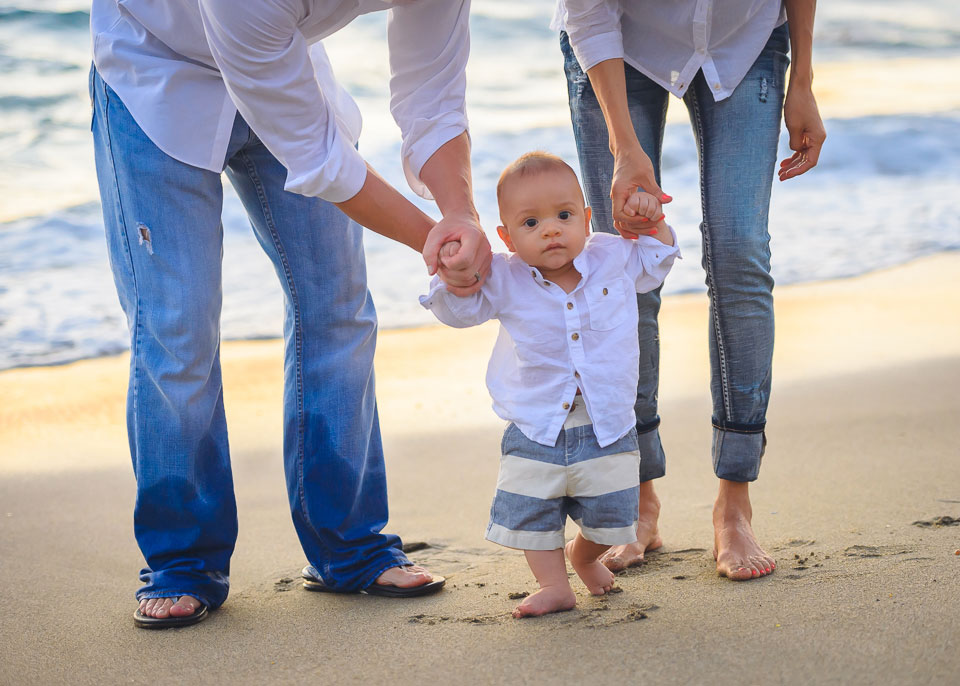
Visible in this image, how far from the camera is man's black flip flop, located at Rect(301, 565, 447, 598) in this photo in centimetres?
238

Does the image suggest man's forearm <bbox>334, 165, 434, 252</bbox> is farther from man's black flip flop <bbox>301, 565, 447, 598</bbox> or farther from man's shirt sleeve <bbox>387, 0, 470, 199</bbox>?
man's black flip flop <bbox>301, 565, 447, 598</bbox>

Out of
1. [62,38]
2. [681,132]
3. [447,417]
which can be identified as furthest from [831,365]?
[62,38]

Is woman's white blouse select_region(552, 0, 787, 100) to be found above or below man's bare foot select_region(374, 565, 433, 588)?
above

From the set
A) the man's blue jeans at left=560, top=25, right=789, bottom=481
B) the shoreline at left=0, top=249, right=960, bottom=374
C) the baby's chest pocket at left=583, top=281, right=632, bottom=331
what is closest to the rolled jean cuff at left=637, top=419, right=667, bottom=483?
the man's blue jeans at left=560, top=25, right=789, bottom=481

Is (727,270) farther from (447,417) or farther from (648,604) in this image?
(447,417)

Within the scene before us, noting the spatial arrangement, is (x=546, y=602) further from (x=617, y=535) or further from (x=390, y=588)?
(x=390, y=588)

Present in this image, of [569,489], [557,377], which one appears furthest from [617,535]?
[557,377]

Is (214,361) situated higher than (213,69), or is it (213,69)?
(213,69)

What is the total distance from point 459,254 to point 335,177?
28 centimetres

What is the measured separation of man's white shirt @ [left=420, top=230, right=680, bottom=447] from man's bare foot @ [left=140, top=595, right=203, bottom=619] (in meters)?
0.81

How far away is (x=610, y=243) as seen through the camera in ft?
7.35

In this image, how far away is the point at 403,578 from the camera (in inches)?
94.7

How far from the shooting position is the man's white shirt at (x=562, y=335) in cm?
214

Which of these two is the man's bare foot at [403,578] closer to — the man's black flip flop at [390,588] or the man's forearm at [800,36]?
the man's black flip flop at [390,588]
